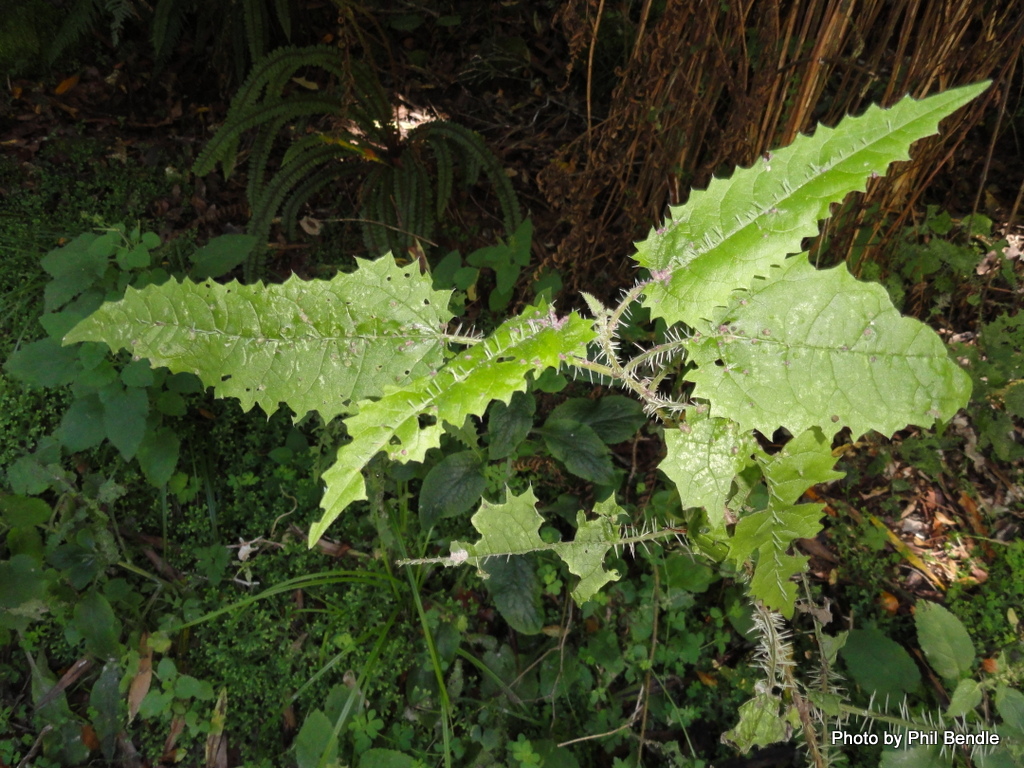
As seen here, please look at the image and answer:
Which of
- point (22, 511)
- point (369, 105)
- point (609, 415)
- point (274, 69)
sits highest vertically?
point (274, 69)

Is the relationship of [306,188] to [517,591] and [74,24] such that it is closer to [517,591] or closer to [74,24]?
[74,24]

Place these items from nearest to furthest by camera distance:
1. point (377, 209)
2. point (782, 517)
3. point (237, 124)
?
point (782, 517)
point (237, 124)
point (377, 209)

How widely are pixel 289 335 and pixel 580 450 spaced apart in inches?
44.1

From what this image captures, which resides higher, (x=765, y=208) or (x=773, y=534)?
(x=765, y=208)

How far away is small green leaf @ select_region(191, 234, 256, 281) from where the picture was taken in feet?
7.88

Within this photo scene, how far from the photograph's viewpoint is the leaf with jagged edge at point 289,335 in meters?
1.24

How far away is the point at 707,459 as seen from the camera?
1.21 meters

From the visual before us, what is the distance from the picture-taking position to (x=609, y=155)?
8.48 feet

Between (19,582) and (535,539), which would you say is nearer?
(535,539)

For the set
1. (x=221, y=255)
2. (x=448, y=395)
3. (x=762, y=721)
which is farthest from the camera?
(x=221, y=255)

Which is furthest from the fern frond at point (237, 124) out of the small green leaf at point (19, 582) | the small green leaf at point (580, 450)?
the small green leaf at point (580, 450)

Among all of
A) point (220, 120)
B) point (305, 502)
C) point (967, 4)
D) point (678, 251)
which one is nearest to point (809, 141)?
point (678, 251)

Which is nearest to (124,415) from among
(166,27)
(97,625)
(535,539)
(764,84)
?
(97,625)

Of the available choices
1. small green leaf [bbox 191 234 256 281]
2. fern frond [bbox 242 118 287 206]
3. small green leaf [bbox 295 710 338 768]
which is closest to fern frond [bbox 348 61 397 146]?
fern frond [bbox 242 118 287 206]
